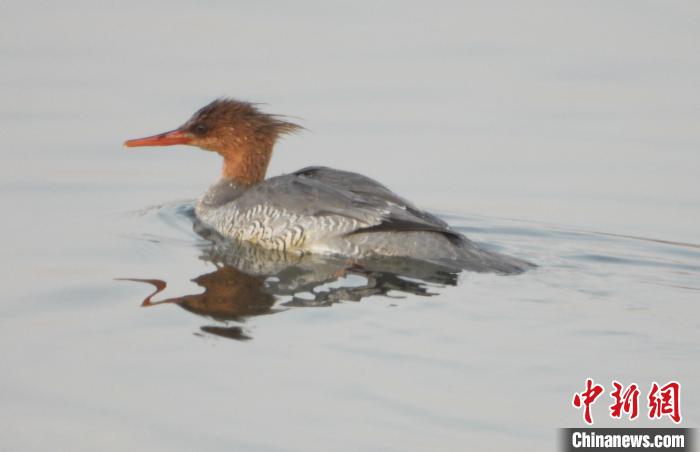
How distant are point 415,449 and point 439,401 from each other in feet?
2.45

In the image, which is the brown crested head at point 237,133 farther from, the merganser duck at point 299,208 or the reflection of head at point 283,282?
the reflection of head at point 283,282

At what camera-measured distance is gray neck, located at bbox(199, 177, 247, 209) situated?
44.4 ft

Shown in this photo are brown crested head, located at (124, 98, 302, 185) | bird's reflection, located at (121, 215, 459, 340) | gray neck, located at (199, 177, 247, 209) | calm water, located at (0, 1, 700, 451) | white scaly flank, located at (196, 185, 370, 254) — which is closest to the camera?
calm water, located at (0, 1, 700, 451)

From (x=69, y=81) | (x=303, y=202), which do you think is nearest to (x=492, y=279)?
(x=303, y=202)

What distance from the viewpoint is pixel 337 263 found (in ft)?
40.7

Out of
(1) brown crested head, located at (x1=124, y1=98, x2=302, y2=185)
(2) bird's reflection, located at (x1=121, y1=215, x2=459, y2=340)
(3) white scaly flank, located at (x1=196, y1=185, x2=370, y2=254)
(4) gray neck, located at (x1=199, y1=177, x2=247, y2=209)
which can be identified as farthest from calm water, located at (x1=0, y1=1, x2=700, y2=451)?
(1) brown crested head, located at (x1=124, y1=98, x2=302, y2=185)

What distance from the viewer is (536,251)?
41.9 feet

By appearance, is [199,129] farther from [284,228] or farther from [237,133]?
[284,228]

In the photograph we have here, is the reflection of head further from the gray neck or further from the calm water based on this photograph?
the gray neck

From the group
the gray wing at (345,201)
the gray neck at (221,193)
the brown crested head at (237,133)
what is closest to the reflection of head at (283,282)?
the gray wing at (345,201)

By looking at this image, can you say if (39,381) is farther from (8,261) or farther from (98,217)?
(98,217)

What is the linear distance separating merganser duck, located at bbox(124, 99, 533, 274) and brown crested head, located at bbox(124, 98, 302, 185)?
1 cm

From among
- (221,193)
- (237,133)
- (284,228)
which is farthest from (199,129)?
(284,228)

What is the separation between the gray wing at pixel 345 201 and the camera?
1226 cm
